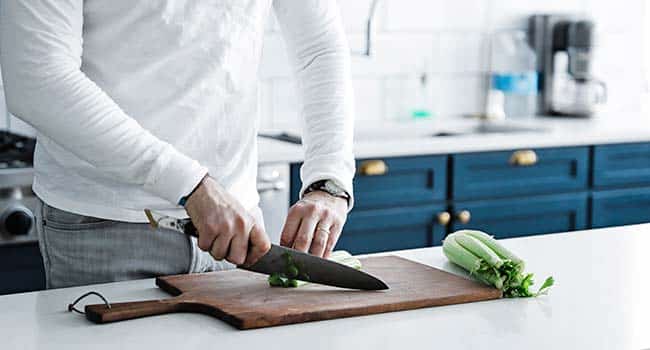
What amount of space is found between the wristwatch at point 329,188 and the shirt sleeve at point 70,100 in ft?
0.93

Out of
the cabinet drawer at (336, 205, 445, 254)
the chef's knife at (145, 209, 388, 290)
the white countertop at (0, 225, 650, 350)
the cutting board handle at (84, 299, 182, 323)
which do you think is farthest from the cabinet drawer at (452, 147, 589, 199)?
the cutting board handle at (84, 299, 182, 323)

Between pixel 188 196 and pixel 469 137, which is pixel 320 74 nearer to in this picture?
pixel 188 196

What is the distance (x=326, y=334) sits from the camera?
4.51 feet

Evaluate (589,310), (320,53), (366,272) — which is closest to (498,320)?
(589,310)

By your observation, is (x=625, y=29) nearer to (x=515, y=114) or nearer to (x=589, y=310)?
(x=515, y=114)

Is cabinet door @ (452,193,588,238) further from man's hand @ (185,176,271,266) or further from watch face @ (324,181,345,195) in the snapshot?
man's hand @ (185,176,271,266)

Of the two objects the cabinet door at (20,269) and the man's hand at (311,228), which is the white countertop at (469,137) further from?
the man's hand at (311,228)

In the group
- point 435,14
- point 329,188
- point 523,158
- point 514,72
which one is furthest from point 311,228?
point 514,72

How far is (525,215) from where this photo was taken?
3.27m

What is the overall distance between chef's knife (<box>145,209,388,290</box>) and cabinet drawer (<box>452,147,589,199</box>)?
1604 mm

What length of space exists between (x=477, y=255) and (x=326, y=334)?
0.36m

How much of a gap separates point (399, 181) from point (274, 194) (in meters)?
0.41

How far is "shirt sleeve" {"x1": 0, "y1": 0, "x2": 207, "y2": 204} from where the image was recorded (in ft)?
5.04

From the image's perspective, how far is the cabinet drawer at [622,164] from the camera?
338 centimetres
